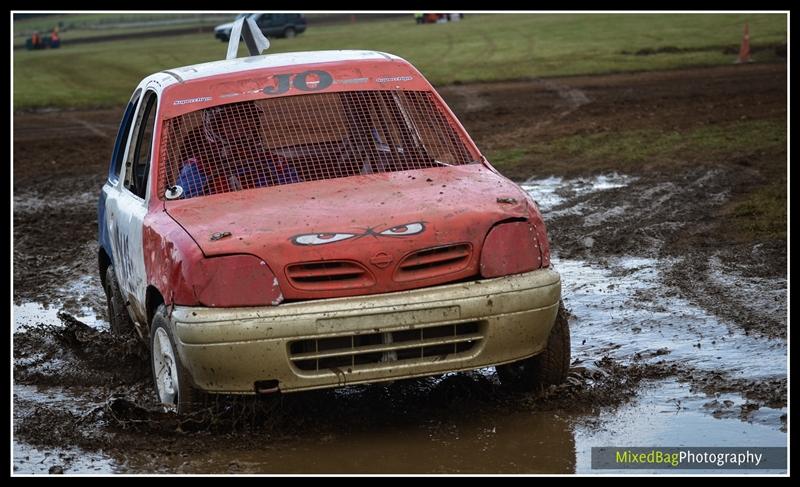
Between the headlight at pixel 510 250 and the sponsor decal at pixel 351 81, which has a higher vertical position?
the sponsor decal at pixel 351 81

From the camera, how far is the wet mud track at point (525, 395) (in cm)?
552

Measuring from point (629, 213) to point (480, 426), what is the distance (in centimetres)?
593

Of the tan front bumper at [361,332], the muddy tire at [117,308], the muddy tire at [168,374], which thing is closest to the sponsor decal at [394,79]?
the tan front bumper at [361,332]

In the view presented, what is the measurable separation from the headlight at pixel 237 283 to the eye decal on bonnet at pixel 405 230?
0.54 meters

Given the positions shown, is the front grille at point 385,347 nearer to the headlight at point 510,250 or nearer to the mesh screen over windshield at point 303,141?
the headlight at point 510,250

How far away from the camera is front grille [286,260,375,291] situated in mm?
5508

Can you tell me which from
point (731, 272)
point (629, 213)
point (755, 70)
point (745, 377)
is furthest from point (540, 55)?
point (745, 377)

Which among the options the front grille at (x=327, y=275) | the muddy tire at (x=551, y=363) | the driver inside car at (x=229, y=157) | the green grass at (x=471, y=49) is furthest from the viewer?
the green grass at (x=471, y=49)

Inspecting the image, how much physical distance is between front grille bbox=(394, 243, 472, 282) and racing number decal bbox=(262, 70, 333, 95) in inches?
62.1

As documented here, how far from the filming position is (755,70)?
2412cm

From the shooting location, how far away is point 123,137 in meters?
7.68

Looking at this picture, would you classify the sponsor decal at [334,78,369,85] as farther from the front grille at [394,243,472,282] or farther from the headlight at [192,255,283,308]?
the headlight at [192,255,283,308]

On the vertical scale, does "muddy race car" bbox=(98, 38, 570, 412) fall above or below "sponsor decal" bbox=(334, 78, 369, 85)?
below

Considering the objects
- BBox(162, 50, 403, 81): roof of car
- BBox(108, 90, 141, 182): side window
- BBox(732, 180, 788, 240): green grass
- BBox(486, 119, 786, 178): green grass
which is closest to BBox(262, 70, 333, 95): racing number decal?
BBox(162, 50, 403, 81): roof of car
